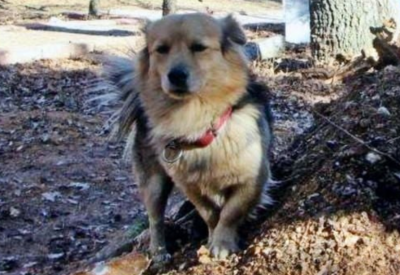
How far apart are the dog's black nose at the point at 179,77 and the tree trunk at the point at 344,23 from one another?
21.1 feet

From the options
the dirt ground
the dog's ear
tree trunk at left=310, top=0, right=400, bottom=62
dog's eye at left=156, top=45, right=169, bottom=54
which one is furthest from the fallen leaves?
the dirt ground

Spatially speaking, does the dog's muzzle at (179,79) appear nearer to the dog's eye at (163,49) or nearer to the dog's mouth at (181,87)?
the dog's mouth at (181,87)

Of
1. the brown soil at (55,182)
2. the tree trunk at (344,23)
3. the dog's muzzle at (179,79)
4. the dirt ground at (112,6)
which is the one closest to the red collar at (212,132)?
the dog's muzzle at (179,79)

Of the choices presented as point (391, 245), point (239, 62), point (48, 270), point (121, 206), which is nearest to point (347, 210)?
point (391, 245)

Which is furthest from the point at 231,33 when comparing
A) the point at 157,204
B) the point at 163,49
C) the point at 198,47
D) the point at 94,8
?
the point at 94,8

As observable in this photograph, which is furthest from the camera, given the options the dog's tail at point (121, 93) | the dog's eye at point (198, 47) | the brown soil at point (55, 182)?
the brown soil at point (55, 182)

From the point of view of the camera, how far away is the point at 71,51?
12852 mm

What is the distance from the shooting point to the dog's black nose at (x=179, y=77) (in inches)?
152

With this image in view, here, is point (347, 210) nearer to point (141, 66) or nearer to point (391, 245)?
point (391, 245)

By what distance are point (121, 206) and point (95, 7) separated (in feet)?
45.6

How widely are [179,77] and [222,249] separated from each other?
2.68ft

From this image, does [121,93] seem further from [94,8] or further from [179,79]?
[94,8]

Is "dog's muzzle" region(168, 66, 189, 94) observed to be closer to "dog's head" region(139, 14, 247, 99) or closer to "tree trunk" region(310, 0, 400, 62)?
"dog's head" region(139, 14, 247, 99)

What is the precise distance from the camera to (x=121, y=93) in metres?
4.53
